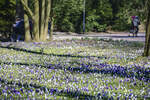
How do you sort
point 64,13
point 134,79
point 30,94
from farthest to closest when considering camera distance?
1. point 64,13
2. point 134,79
3. point 30,94

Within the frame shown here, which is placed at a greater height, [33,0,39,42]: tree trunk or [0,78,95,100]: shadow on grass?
[33,0,39,42]: tree trunk

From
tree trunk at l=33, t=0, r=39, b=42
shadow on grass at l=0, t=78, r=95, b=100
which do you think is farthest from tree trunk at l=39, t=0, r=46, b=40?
shadow on grass at l=0, t=78, r=95, b=100

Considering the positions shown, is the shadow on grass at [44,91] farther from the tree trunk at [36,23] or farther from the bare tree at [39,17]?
the bare tree at [39,17]

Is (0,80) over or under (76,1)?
under

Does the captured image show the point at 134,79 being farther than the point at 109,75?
No

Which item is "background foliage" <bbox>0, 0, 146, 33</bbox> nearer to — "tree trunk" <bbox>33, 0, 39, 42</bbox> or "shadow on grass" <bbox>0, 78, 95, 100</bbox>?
"tree trunk" <bbox>33, 0, 39, 42</bbox>

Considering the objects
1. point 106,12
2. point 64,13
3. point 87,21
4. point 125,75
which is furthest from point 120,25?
point 125,75

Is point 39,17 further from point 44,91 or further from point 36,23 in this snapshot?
point 44,91

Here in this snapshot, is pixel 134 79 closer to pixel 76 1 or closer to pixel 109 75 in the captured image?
pixel 109 75

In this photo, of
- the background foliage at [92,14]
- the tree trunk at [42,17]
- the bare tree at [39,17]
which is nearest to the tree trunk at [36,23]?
the bare tree at [39,17]

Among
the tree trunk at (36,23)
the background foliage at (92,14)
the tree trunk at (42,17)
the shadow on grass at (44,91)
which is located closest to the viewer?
the shadow on grass at (44,91)

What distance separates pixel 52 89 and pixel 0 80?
143 centimetres

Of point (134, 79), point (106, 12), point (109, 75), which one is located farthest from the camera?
point (106, 12)

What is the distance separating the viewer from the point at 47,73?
5.75m
